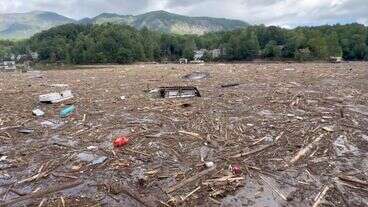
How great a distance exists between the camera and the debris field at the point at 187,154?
5.60m

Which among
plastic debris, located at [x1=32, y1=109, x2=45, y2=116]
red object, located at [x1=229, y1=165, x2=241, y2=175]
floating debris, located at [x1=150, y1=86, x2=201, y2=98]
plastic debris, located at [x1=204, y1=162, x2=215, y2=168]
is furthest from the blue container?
red object, located at [x1=229, y1=165, x2=241, y2=175]

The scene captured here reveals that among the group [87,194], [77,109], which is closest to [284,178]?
[87,194]

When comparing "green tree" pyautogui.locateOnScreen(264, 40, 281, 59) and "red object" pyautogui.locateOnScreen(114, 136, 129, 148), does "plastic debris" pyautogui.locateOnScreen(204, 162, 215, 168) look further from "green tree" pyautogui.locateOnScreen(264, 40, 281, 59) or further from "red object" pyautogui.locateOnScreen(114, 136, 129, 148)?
"green tree" pyautogui.locateOnScreen(264, 40, 281, 59)

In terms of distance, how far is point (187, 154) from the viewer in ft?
24.4

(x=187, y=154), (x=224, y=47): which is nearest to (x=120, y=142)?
(x=187, y=154)

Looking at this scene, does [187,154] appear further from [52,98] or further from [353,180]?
[52,98]

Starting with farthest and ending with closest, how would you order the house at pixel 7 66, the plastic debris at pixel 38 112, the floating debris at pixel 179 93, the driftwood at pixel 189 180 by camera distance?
the house at pixel 7 66, the floating debris at pixel 179 93, the plastic debris at pixel 38 112, the driftwood at pixel 189 180

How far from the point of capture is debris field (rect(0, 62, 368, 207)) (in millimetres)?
5602

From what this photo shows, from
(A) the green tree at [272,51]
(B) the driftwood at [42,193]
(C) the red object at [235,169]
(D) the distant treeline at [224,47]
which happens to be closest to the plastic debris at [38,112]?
(B) the driftwood at [42,193]

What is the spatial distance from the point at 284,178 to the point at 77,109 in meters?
8.05

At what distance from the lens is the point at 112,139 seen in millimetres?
8625

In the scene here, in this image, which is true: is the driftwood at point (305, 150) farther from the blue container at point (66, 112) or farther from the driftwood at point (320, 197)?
the blue container at point (66, 112)

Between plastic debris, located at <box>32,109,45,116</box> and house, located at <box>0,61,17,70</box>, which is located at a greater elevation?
plastic debris, located at <box>32,109,45,116</box>

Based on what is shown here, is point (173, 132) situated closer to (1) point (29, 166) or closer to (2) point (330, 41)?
(1) point (29, 166)
